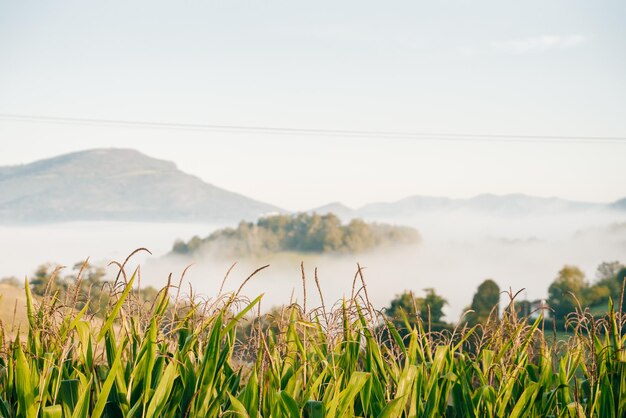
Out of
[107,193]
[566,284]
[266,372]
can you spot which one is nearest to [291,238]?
[566,284]

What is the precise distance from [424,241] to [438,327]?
3893 cm

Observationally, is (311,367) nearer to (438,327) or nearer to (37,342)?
(37,342)

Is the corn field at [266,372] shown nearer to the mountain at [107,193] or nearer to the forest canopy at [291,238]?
the forest canopy at [291,238]

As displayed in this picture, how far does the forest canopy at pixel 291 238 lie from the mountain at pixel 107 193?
72.2 ft

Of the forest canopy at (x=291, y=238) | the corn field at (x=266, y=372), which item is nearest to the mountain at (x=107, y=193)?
the forest canopy at (x=291, y=238)

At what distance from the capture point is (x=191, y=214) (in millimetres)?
73438

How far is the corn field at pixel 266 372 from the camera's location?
1.96 meters

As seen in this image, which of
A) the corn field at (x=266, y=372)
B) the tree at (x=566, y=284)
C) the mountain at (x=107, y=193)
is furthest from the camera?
the mountain at (x=107, y=193)

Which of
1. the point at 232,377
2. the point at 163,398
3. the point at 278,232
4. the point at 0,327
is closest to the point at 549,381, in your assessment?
the point at 232,377

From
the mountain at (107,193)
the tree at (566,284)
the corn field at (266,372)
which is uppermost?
the mountain at (107,193)

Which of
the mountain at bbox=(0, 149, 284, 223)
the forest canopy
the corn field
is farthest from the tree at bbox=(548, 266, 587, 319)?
the mountain at bbox=(0, 149, 284, 223)

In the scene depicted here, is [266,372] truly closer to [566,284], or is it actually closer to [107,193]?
[566,284]

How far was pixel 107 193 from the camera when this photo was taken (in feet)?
283

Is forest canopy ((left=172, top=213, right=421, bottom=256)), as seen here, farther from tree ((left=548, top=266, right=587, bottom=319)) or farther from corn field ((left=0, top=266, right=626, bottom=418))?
corn field ((left=0, top=266, right=626, bottom=418))
